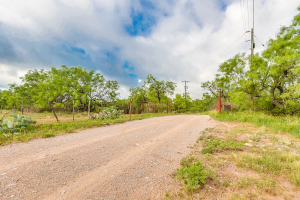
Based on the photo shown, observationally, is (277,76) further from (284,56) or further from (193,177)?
(193,177)

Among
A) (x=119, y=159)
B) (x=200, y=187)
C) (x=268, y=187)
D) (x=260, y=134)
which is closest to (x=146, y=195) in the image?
(x=200, y=187)

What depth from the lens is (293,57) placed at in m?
11.7

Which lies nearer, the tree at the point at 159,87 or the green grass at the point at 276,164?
the green grass at the point at 276,164

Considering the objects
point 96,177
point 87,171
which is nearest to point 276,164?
point 96,177

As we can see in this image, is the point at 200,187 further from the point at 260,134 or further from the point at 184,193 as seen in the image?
the point at 260,134

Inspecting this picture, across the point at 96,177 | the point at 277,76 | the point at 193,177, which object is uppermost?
the point at 277,76

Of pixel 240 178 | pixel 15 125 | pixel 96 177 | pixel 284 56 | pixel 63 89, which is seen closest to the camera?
pixel 240 178

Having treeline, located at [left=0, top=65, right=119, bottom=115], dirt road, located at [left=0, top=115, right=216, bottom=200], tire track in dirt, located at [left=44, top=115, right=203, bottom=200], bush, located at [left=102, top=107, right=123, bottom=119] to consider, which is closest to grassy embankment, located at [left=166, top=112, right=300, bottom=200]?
dirt road, located at [left=0, top=115, right=216, bottom=200]

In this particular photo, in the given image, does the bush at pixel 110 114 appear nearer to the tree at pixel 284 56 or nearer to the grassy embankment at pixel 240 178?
the grassy embankment at pixel 240 178

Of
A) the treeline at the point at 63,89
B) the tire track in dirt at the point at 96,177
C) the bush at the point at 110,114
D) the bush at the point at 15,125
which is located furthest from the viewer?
the treeline at the point at 63,89

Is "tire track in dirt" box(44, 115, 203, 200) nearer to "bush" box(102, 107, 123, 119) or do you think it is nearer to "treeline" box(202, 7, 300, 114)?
"bush" box(102, 107, 123, 119)

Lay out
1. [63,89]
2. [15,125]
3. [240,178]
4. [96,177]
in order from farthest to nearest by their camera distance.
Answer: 1. [63,89]
2. [15,125]
3. [96,177]
4. [240,178]

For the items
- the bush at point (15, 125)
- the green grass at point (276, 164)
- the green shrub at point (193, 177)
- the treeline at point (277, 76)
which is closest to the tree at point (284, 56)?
the treeline at point (277, 76)

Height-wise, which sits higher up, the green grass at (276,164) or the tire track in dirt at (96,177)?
the green grass at (276,164)
